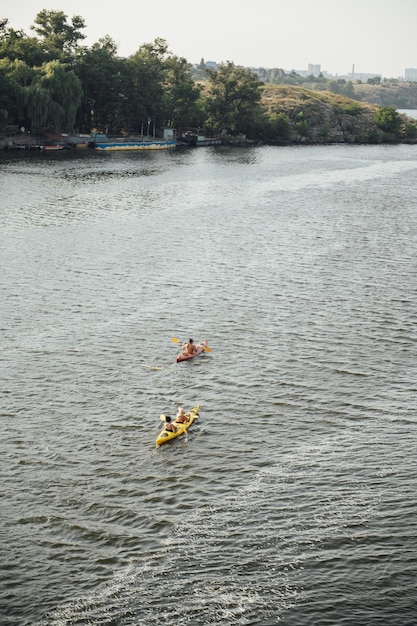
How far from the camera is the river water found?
3262 cm

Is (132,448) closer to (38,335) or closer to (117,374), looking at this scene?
(117,374)

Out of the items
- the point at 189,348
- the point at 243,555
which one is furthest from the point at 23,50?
the point at 243,555

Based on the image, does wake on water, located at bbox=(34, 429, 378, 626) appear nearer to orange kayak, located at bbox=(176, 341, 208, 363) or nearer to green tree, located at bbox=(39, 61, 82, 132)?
orange kayak, located at bbox=(176, 341, 208, 363)

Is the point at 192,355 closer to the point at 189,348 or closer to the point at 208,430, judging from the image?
the point at 189,348

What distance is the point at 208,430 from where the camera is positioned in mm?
45938

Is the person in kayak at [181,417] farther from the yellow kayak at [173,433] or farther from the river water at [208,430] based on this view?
the river water at [208,430]

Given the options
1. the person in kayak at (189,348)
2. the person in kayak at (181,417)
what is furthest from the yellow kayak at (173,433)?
the person in kayak at (189,348)

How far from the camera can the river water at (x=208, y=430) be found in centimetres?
3262

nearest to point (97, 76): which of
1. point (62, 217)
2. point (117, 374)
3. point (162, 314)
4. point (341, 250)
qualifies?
point (62, 217)

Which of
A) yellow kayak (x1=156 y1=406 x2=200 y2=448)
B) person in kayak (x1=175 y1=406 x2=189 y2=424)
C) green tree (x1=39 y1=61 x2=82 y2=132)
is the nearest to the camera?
yellow kayak (x1=156 y1=406 x2=200 y2=448)

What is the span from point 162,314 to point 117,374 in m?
13.5

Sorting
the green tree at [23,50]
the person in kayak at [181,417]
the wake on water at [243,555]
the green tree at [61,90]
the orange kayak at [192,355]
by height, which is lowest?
the wake on water at [243,555]

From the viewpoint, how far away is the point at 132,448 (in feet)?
143

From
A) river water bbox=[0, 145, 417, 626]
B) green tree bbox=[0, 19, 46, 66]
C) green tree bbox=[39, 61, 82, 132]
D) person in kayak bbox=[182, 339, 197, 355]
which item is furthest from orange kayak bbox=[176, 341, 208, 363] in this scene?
green tree bbox=[0, 19, 46, 66]
